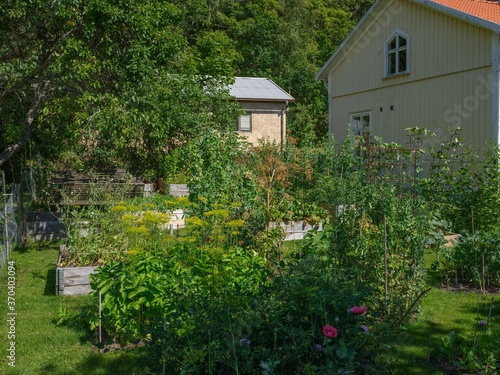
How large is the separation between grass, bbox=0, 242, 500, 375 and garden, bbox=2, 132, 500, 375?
0.09ft

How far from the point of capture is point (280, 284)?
3.74 meters

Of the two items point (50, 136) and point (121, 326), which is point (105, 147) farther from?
point (121, 326)

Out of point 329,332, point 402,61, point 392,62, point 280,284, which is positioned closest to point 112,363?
point 280,284

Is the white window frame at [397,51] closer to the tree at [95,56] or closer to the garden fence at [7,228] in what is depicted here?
Result: the tree at [95,56]

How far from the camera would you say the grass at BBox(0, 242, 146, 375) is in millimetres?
4586

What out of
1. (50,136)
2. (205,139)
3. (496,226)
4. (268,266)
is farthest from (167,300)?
(50,136)

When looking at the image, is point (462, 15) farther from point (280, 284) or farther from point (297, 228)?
point (280, 284)

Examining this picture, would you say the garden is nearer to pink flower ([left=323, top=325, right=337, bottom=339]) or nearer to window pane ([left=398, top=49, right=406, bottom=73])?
pink flower ([left=323, top=325, right=337, bottom=339])

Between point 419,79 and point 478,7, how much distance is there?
278cm

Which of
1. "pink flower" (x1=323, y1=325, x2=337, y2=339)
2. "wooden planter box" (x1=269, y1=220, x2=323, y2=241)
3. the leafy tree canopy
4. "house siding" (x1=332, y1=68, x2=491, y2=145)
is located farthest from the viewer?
"house siding" (x1=332, y1=68, x2=491, y2=145)

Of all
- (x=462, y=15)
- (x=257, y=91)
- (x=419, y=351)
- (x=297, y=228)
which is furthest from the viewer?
(x=257, y=91)

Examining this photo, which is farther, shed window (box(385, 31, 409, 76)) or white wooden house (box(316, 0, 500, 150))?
shed window (box(385, 31, 409, 76))

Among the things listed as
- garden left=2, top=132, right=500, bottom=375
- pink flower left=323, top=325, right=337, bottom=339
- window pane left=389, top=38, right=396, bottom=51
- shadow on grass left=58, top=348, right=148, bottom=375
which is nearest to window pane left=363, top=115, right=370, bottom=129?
window pane left=389, top=38, right=396, bottom=51

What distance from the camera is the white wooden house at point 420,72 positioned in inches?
495
